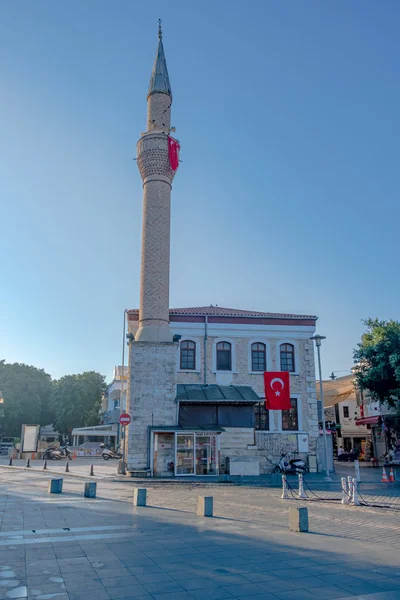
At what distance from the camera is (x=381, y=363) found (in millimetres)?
28266

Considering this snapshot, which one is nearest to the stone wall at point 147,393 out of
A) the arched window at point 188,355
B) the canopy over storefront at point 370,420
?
the arched window at point 188,355

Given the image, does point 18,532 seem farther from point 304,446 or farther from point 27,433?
point 27,433

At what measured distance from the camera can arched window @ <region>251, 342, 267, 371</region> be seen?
2778cm

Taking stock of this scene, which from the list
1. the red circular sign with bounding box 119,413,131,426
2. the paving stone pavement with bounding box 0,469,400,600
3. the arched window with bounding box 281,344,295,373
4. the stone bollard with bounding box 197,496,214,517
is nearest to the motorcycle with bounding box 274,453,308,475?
the arched window with bounding box 281,344,295,373

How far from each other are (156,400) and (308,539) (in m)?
16.0

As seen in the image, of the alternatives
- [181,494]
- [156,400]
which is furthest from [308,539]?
[156,400]

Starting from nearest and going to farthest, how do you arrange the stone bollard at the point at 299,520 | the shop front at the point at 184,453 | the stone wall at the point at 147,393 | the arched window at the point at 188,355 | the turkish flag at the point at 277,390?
the stone bollard at the point at 299,520 < the shop front at the point at 184,453 < the stone wall at the point at 147,393 < the turkish flag at the point at 277,390 < the arched window at the point at 188,355

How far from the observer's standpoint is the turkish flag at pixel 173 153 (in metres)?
27.7

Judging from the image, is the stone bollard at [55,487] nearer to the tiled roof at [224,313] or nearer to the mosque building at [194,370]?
the mosque building at [194,370]

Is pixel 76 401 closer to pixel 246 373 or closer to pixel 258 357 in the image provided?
pixel 246 373

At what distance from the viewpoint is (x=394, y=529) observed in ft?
33.4

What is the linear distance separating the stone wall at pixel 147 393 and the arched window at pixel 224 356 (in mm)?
3333

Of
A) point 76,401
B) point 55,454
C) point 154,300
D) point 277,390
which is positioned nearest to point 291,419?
point 277,390

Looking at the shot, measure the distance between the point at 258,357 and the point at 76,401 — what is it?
35.0m
